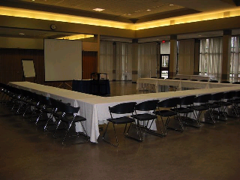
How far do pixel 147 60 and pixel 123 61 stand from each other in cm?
210

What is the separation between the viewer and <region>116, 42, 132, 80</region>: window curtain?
20094mm

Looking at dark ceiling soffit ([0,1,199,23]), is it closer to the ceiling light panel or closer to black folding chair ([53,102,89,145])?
the ceiling light panel

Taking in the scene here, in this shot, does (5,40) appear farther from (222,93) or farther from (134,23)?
(222,93)

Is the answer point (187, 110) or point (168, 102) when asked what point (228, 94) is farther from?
point (168, 102)

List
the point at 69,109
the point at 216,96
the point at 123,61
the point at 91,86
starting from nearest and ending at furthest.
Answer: the point at 69,109
the point at 216,96
the point at 91,86
the point at 123,61

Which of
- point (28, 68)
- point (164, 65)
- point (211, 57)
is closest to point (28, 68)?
point (28, 68)

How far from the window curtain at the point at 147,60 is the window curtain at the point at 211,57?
12.1ft

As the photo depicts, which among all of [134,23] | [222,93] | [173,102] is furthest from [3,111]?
[134,23]

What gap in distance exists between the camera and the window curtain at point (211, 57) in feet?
50.8

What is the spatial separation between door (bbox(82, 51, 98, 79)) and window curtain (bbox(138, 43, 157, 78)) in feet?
18.3

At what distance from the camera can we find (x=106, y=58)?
1964 centimetres

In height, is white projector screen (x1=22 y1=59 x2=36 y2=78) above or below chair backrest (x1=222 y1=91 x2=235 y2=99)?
above

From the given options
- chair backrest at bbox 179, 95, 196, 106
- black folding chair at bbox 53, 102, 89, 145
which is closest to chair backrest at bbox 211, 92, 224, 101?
chair backrest at bbox 179, 95, 196, 106

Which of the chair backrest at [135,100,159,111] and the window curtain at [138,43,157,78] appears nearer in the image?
the chair backrest at [135,100,159,111]
